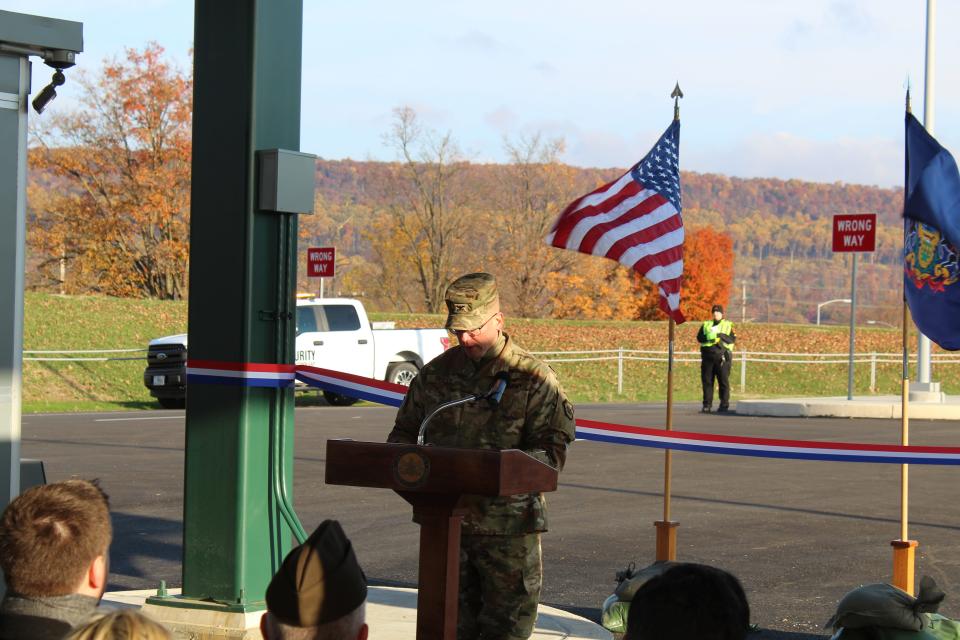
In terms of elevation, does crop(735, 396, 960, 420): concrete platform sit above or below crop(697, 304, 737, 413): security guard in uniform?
below

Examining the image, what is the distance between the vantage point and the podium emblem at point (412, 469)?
13.6 ft

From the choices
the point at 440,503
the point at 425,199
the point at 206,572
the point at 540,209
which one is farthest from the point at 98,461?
the point at 540,209

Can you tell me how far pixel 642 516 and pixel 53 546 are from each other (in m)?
8.89

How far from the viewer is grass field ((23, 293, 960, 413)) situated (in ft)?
101

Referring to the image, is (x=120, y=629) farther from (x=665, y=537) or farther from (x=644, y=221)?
(x=644, y=221)

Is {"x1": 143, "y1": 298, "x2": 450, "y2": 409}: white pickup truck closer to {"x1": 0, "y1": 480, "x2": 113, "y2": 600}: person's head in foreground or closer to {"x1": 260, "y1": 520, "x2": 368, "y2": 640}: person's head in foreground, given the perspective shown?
{"x1": 0, "y1": 480, "x2": 113, "y2": 600}: person's head in foreground

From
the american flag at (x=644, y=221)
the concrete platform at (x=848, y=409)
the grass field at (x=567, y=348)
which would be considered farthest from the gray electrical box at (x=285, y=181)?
the concrete platform at (x=848, y=409)

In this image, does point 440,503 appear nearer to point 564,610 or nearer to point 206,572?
point 206,572

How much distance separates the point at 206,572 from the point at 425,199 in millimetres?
45600

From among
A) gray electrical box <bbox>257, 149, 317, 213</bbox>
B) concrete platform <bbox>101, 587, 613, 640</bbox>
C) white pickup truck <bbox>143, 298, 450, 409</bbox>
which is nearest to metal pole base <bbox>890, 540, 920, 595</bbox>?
concrete platform <bbox>101, 587, 613, 640</bbox>

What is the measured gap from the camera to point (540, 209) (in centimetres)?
5522

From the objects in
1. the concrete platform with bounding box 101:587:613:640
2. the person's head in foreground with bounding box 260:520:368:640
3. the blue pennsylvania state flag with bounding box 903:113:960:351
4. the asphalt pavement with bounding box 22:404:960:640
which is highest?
the blue pennsylvania state flag with bounding box 903:113:960:351

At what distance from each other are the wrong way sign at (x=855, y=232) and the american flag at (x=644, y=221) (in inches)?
616

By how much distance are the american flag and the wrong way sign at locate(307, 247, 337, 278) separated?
72.1ft
